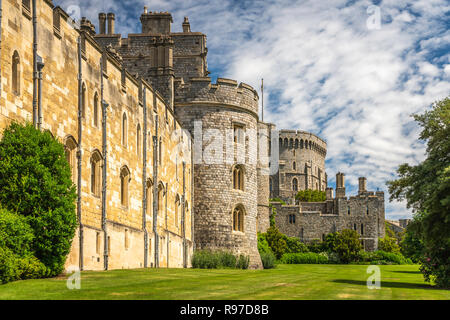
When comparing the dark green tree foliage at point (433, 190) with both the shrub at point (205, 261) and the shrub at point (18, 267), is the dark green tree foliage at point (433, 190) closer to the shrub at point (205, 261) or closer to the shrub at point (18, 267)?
the shrub at point (18, 267)

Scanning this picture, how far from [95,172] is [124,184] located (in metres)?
3.30

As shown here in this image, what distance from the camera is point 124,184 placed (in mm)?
26516

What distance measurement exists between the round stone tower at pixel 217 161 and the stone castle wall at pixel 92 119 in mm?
4682

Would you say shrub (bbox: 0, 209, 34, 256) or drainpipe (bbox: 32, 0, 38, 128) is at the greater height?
drainpipe (bbox: 32, 0, 38, 128)

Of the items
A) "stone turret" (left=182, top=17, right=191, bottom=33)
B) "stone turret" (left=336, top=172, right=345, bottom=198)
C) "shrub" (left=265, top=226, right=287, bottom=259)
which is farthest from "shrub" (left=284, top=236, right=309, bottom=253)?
"stone turret" (left=182, top=17, right=191, bottom=33)

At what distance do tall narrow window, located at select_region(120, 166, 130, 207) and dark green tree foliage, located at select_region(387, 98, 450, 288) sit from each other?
10.8m

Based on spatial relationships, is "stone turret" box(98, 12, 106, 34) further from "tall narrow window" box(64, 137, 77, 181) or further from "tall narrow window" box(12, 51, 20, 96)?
"tall narrow window" box(12, 51, 20, 96)

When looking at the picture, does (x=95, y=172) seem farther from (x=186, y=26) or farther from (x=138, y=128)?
(x=186, y=26)

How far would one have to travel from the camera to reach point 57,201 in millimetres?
16938

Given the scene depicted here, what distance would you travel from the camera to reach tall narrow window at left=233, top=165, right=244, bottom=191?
3984 centimetres

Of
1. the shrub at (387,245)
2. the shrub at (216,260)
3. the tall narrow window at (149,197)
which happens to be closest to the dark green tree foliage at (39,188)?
the tall narrow window at (149,197)

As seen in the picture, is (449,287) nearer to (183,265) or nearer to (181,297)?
(181,297)
